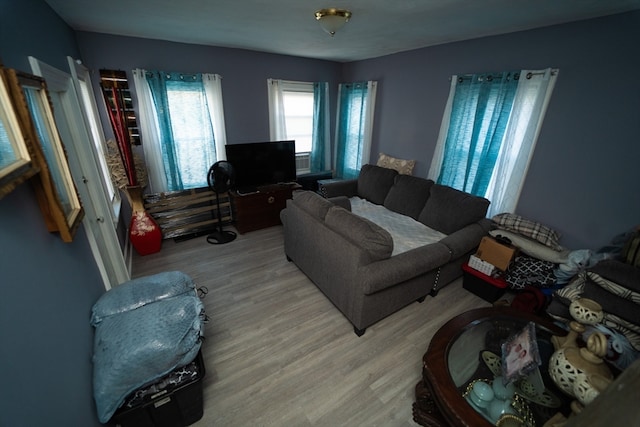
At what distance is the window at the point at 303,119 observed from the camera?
411 centimetres

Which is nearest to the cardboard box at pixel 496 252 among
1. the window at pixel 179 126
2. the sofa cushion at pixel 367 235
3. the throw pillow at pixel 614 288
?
the throw pillow at pixel 614 288

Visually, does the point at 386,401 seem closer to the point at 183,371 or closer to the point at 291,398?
the point at 291,398

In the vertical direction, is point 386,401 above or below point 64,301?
below

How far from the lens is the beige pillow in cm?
371

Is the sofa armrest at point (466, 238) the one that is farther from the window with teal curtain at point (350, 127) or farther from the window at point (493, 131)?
the window with teal curtain at point (350, 127)

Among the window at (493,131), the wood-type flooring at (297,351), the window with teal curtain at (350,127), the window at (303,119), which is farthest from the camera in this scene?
the window with teal curtain at (350,127)

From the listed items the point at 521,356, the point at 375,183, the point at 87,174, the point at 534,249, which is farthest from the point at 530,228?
the point at 87,174

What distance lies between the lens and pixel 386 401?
5.17 feet

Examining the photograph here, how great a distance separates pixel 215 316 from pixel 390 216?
2.26 m

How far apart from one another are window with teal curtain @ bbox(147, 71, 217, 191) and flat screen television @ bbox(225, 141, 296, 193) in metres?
0.48

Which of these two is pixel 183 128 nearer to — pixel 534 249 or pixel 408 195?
pixel 408 195

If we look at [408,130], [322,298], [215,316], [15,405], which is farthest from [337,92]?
[15,405]

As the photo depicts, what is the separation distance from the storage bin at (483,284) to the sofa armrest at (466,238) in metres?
0.23

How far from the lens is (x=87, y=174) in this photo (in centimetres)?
213
